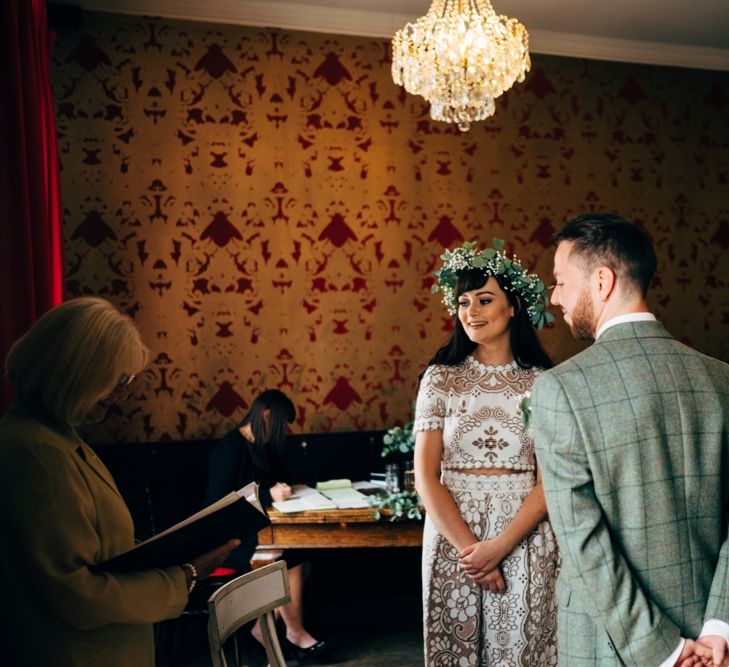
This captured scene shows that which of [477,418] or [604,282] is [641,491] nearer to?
[604,282]

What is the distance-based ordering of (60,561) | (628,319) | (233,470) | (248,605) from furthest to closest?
(233,470), (248,605), (628,319), (60,561)

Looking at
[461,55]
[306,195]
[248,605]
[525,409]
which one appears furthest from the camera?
[306,195]

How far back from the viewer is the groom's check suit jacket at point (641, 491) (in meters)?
1.46

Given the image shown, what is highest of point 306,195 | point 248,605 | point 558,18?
point 558,18

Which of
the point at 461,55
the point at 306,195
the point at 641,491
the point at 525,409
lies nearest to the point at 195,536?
the point at 641,491

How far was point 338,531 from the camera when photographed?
345 cm

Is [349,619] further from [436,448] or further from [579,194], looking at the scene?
[579,194]

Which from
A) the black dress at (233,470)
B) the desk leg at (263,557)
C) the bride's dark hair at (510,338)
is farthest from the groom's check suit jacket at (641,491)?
the black dress at (233,470)

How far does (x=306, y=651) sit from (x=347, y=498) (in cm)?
85

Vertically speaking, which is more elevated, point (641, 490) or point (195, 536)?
point (641, 490)

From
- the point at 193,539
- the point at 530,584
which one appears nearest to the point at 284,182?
the point at 530,584

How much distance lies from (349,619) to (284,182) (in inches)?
107

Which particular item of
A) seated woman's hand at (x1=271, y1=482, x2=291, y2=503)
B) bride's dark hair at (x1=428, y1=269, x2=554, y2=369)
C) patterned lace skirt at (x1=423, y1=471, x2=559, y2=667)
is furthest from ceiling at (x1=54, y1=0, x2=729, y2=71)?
patterned lace skirt at (x1=423, y1=471, x2=559, y2=667)

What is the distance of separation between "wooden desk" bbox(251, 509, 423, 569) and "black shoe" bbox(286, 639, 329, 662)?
78 centimetres
